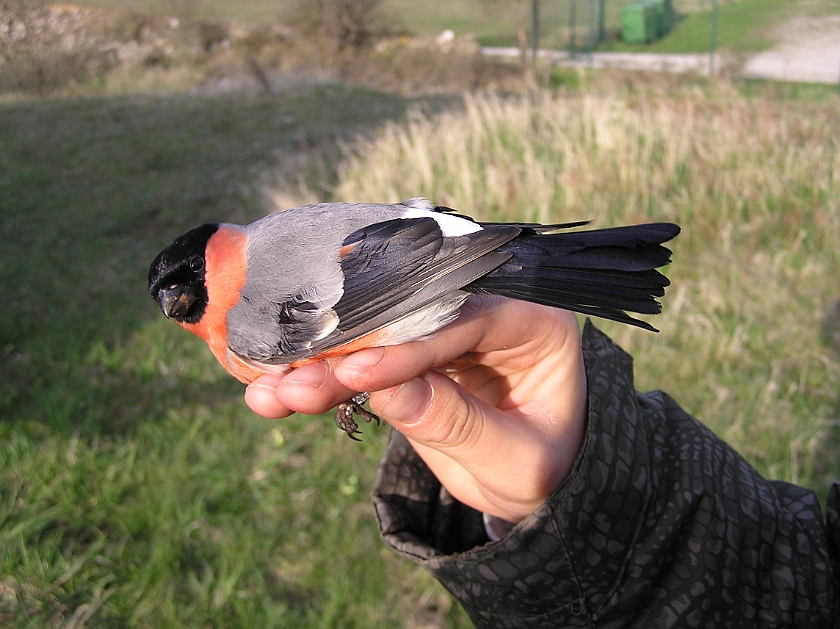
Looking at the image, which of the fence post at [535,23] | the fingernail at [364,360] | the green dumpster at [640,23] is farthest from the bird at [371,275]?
the green dumpster at [640,23]

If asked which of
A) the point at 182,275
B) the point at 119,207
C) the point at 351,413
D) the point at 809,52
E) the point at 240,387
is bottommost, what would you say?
the point at 240,387

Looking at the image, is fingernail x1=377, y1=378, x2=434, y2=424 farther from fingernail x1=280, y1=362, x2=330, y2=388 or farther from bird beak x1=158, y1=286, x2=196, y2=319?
bird beak x1=158, y1=286, x2=196, y2=319

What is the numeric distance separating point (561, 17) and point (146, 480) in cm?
2125

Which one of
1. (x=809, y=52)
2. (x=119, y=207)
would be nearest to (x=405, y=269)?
(x=119, y=207)

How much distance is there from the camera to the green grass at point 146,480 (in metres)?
2.49

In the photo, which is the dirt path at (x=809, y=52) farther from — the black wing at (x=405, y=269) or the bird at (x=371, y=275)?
the black wing at (x=405, y=269)

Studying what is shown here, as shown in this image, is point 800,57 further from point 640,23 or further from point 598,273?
point 598,273

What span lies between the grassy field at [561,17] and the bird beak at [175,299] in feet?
43.8

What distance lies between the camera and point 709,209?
484 centimetres

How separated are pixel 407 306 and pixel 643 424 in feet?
2.42

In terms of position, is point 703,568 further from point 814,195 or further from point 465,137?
point 465,137

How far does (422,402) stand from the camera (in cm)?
149

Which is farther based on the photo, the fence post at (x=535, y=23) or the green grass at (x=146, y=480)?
the fence post at (x=535, y=23)

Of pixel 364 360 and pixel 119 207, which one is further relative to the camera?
pixel 119 207
